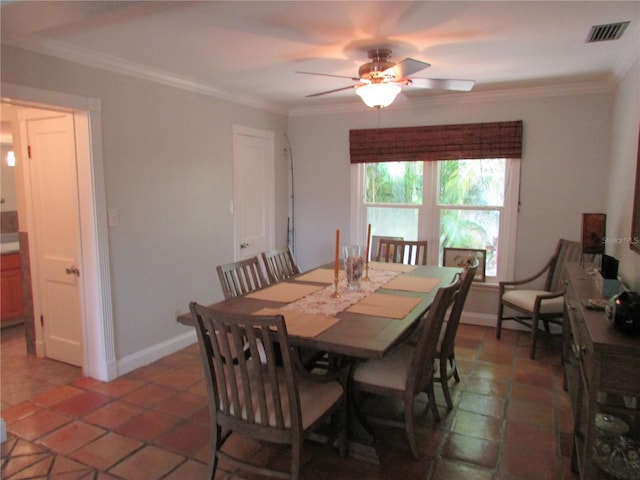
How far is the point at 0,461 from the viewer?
2289 mm

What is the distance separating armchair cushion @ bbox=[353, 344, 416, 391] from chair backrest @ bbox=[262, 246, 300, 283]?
116cm

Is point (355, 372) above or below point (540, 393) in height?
above

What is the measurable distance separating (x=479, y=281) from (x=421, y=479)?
268cm

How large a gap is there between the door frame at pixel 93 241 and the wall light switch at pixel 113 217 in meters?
0.05

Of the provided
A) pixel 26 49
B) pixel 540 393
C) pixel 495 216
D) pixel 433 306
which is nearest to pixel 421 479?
pixel 433 306

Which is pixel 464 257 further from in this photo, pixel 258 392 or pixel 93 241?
pixel 93 241

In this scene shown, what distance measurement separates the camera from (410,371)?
7.14 feet

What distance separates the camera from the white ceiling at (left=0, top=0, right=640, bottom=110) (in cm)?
215

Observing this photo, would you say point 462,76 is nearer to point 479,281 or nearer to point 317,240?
point 479,281

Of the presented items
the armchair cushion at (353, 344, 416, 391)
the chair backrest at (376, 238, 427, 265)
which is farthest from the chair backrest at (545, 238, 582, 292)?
the armchair cushion at (353, 344, 416, 391)

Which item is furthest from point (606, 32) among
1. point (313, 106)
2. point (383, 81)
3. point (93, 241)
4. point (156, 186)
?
point (93, 241)

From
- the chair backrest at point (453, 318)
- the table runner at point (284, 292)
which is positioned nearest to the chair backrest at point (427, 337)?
Answer: the chair backrest at point (453, 318)

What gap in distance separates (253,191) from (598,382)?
12.1 ft

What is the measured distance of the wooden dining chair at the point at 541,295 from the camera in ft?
11.9
